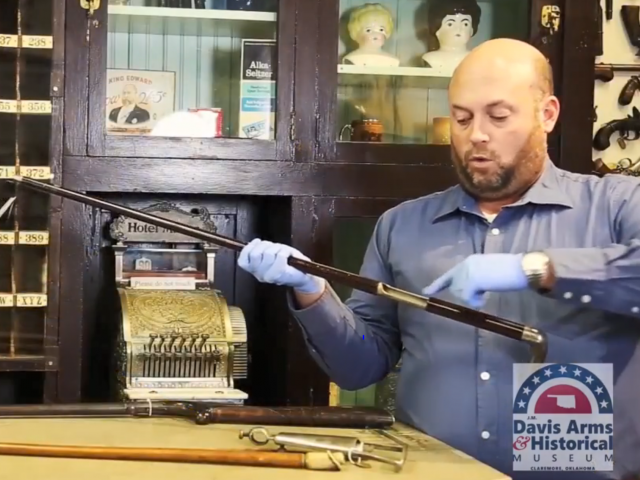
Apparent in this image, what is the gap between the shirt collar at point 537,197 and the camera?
4.64 feet

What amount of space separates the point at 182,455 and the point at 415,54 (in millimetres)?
1139

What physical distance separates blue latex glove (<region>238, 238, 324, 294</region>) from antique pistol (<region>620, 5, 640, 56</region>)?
1283mm

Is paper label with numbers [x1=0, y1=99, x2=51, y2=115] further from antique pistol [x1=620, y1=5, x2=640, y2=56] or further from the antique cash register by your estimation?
antique pistol [x1=620, y1=5, x2=640, y2=56]

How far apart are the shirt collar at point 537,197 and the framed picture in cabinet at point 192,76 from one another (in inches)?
17.3

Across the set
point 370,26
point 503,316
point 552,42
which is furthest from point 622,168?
point 503,316

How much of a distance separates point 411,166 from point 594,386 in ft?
2.18

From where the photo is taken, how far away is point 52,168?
5.64ft

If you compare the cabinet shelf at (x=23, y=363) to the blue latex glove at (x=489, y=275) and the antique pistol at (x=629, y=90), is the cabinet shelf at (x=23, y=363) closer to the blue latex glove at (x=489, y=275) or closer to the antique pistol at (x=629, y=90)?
the blue latex glove at (x=489, y=275)

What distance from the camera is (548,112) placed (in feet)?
4.87

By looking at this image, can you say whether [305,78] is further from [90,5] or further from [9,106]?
[9,106]

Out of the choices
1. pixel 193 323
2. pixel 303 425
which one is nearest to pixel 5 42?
pixel 193 323

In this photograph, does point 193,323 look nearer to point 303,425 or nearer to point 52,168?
point 52,168

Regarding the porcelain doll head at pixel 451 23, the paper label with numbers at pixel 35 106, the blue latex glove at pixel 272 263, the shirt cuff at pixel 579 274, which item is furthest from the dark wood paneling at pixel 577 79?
the paper label with numbers at pixel 35 106

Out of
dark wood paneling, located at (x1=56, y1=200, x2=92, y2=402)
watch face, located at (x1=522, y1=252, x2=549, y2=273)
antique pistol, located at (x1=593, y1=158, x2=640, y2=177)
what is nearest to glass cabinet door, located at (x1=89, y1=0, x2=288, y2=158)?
dark wood paneling, located at (x1=56, y1=200, x2=92, y2=402)
